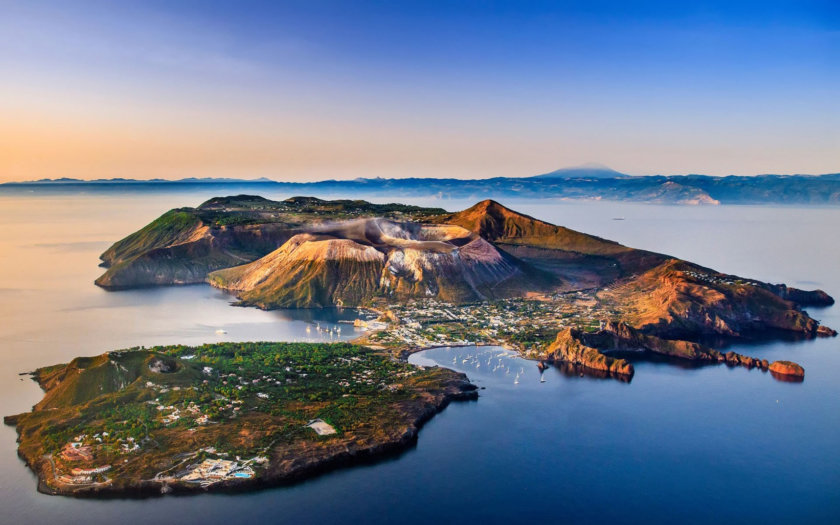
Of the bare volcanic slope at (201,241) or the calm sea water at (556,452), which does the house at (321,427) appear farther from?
the bare volcanic slope at (201,241)

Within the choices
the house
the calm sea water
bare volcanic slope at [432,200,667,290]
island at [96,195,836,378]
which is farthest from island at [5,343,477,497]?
bare volcanic slope at [432,200,667,290]

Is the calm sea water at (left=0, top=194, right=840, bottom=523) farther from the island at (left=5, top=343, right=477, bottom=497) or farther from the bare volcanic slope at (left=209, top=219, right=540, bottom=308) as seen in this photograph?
the bare volcanic slope at (left=209, top=219, right=540, bottom=308)

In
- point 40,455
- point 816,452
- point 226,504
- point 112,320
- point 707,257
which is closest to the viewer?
point 226,504

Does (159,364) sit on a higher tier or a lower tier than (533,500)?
higher

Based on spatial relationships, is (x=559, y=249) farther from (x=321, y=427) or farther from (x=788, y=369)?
(x=321, y=427)

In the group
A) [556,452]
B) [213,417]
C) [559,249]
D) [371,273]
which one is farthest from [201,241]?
[556,452]

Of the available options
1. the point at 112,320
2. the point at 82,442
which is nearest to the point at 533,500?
the point at 82,442

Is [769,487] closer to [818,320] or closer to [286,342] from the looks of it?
[286,342]

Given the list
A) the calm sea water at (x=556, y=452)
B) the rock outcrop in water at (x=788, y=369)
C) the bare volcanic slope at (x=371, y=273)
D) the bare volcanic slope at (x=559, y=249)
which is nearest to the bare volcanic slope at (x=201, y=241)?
the bare volcanic slope at (x=371, y=273)

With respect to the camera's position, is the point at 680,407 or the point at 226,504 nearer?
the point at 226,504
